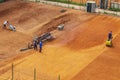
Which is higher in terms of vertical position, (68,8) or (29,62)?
(68,8)

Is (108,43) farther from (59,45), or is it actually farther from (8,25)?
(8,25)

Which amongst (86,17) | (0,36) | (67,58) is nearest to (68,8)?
(86,17)

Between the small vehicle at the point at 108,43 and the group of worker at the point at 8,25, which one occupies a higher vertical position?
the group of worker at the point at 8,25

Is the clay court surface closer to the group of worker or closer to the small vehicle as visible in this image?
the small vehicle

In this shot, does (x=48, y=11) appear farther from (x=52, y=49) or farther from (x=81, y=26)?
(x=52, y=49)

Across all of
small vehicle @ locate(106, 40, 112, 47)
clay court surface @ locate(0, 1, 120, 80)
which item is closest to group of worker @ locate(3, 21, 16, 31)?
clay court surface @ locate(0, 1, 120, 80)

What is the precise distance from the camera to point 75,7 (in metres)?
50.3

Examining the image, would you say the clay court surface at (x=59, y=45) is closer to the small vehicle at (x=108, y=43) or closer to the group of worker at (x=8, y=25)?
the small vehicle at (x=108, y=43)

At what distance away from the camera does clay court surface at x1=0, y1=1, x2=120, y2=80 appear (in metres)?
30.2

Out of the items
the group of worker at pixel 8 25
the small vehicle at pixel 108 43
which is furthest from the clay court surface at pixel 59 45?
the group of worker at pixel 8 25

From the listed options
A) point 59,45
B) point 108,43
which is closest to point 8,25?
point 59,45

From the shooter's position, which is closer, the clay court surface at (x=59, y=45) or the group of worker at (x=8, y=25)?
the clay court surface at (x=59, y=45)

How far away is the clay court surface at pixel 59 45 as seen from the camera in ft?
99.2

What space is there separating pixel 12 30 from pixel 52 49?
9.07 m
